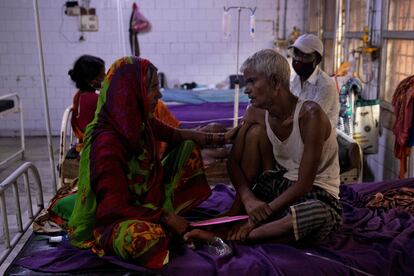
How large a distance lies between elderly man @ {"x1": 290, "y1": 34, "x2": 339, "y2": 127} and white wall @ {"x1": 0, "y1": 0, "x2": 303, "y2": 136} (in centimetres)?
400

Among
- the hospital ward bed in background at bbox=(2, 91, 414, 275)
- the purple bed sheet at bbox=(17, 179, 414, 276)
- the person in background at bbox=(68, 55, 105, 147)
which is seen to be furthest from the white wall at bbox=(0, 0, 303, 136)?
the purple bed sheet at bbox=(17, 179, 414, 276)

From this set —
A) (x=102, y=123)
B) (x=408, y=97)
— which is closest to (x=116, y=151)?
(x=102, y=123)

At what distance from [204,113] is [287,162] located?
2.79 metres

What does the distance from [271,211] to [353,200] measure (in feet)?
2.86

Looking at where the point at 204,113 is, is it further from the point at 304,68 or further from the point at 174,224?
the point at 174,224

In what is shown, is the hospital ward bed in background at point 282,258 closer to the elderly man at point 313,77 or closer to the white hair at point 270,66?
the white hair at point 270,66

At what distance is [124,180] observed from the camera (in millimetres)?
2041

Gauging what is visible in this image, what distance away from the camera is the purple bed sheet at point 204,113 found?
4828 millimetres

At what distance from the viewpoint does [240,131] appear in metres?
2.44

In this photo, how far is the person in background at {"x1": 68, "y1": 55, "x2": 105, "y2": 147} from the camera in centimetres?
335

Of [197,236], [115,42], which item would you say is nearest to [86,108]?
[197,236]

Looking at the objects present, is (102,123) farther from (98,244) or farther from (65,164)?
(65,164)

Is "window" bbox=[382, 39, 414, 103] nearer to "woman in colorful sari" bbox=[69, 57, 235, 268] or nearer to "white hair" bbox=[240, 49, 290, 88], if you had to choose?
"white hair" bbox=[240, 49, 290, 88]

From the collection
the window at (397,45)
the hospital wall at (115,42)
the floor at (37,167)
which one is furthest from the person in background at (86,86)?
the hospital wall at (115,42)
